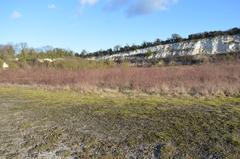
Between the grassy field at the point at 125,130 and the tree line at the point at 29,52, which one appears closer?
the grassy field at the point at 125,130

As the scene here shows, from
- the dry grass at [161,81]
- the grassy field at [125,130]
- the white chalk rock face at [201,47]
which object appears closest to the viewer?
the grassy field at [125,130]

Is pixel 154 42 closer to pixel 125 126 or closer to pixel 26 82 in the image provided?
pixel 26 82

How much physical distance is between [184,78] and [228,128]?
42.1 feet

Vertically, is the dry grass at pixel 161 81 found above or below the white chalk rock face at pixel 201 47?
below

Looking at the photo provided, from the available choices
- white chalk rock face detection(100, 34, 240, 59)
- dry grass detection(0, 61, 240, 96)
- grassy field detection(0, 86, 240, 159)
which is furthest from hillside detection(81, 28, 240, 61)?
grassy field detection(0, 86, 240, 159)

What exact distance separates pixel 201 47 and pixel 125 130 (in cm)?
5972

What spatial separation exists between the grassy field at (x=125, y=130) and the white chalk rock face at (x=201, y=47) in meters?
48.4

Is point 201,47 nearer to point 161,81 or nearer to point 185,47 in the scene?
point 185,47

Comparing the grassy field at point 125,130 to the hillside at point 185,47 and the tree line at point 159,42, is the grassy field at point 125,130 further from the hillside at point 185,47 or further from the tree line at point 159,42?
the tree line at point 159,42

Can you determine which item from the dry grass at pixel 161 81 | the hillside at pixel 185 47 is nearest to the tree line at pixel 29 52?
the hillside at pixel 185 47

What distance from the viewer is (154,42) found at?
8150 cm

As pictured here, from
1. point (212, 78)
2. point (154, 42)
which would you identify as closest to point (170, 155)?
point (212, 78)

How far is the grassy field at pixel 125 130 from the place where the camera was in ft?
20.9

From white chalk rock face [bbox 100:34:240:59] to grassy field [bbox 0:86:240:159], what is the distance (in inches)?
1904
